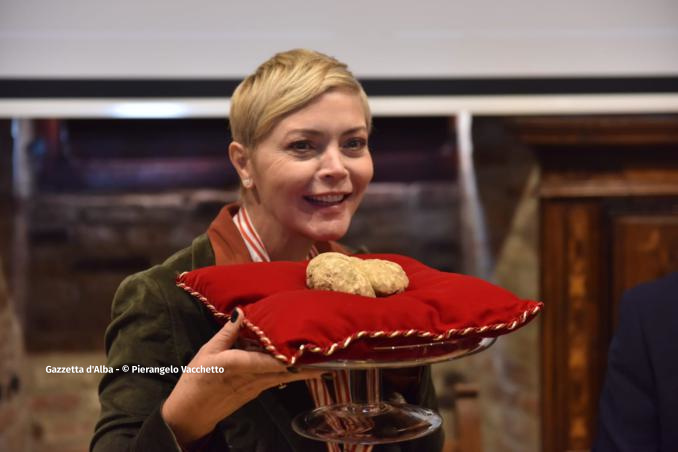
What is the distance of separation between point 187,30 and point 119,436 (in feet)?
4.10

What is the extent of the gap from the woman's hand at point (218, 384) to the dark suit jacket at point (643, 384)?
2.00ft

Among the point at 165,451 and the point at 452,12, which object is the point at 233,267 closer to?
the point at 165,451

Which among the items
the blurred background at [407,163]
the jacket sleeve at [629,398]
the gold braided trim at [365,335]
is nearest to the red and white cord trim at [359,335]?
the gold braided trim at [365,335]

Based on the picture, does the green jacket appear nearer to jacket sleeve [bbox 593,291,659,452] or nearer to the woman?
the woman

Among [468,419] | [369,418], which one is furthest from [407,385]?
[468,419]

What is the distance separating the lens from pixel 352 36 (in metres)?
2.03

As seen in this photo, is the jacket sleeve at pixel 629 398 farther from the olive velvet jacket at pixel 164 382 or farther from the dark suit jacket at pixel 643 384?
the olive velvet jacket at pixel 164 382

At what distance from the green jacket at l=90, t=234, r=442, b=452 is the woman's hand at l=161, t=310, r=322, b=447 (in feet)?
0.14

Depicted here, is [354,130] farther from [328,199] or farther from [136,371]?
[136,371]

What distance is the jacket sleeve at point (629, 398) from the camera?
1.24m

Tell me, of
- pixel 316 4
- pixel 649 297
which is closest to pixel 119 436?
pixel 649 297

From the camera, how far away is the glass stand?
84cm

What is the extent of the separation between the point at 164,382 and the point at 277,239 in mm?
233

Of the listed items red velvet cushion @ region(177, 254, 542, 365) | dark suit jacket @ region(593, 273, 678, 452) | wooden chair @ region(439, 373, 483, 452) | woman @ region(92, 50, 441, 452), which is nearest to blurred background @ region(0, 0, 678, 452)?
wooden chair @ region(439, 373, 483, 452)
